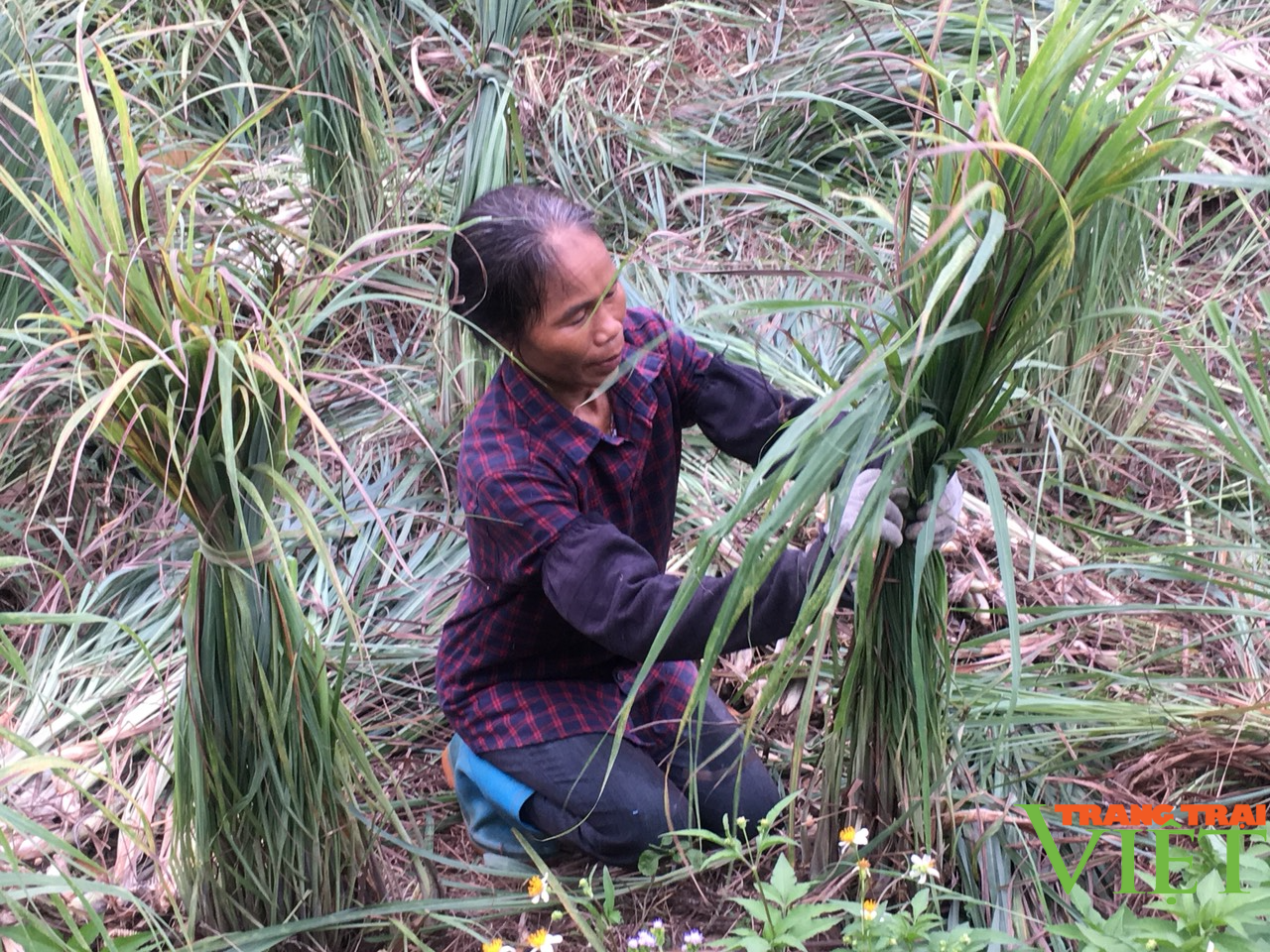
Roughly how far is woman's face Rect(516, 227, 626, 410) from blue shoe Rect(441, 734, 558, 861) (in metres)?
0.54

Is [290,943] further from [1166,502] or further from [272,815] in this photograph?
[1166,502]

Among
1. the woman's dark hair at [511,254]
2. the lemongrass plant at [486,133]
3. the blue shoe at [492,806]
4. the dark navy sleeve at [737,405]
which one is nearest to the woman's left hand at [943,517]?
the dark navy sleeve at [737,405]

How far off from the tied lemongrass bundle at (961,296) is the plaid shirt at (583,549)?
12 cm

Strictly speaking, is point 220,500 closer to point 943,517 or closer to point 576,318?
point 576,318

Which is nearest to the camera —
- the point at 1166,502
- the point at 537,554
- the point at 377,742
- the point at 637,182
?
the point at 537,554

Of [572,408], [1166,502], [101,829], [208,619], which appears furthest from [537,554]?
[1166,502]

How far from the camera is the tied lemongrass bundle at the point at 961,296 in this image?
100 centimetres

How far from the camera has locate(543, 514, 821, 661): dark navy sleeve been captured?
126cm

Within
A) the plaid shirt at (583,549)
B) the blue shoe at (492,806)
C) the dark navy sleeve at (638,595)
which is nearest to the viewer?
the dark navy sleeve at (638,595)

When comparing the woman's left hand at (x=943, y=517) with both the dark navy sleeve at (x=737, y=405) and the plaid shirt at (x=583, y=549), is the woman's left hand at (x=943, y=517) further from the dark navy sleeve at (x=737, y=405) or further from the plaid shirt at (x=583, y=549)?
the dark navy sleeve at (x=737, y=405)

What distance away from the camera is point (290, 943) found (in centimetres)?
140

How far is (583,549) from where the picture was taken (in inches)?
54.4

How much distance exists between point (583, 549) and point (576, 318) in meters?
0.26

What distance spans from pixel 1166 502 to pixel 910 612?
1063 millimetres
